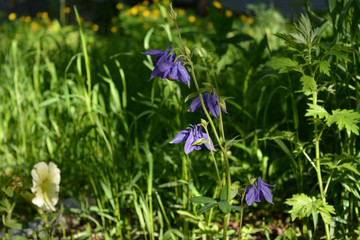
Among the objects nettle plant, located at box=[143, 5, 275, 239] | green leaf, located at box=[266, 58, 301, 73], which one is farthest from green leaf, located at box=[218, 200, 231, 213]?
green leaf, located at box=[266, 58, 301, 73]

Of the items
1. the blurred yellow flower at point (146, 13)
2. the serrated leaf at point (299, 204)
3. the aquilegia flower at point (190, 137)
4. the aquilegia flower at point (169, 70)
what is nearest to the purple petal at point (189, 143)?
the aquilegia flower at point (190, 137)

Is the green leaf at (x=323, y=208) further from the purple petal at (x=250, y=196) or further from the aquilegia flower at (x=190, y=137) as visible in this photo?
the aquilegia flower at (x=190, y=137)

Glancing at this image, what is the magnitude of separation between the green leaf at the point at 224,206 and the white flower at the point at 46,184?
0.75 metres

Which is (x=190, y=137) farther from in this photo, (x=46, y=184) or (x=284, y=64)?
(x=46, y=184)

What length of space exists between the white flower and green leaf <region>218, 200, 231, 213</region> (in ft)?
2.47

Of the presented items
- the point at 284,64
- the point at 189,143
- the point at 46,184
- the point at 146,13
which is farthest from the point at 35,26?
the point at 189,143

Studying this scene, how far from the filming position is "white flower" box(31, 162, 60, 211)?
1606mm

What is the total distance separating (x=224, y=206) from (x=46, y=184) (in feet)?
2.69

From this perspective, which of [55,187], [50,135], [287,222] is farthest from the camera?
[50,135]

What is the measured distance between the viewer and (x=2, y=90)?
9.04 ft

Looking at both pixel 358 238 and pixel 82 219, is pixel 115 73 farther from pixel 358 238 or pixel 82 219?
pixel 358 238

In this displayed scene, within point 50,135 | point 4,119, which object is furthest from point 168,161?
point 4,119

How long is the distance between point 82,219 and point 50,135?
497 millimetres

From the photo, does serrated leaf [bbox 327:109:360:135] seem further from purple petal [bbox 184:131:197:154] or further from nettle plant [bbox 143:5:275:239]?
purple petal [bbox 184:131:197:154]
